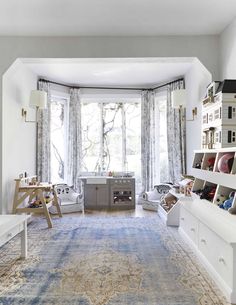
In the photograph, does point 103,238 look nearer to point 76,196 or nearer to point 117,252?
point 117,252

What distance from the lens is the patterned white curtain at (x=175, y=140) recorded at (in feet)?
19.2

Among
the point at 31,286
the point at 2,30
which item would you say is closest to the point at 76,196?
the point at 2,30

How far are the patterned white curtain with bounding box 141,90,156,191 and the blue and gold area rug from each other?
2410mm

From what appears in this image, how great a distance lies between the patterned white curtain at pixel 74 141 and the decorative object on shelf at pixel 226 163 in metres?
3.87

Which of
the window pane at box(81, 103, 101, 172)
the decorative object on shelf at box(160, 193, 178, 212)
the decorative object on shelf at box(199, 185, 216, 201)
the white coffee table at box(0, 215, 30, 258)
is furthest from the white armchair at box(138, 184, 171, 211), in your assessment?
the white coffee table at box(0, 215, 30, 258)

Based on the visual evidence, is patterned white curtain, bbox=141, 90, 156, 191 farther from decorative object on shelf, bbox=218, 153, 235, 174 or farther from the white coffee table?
the white coffee table

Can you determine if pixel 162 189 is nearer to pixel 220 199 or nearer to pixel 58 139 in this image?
pixel 58 139

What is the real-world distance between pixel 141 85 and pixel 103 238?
3897 millimetres

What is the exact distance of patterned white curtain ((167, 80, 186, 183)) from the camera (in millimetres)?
5859

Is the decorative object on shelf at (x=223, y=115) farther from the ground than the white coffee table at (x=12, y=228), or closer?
farther from the ground

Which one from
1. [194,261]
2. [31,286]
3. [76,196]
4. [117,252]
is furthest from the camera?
[76,196]

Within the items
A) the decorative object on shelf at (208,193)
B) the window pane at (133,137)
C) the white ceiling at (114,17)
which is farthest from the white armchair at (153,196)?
the white ceiling at (114,17)

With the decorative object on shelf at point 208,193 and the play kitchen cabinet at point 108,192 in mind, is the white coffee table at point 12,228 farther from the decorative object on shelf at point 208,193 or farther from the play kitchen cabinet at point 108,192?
the play kitchen cabinet at point 108,192

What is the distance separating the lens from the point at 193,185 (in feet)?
13.2
